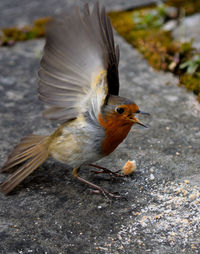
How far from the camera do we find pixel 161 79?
4.13 metres

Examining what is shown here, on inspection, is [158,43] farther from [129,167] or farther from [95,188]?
[95,188]

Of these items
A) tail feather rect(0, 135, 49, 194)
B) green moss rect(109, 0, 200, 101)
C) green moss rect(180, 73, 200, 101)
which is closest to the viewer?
tail feather rect(0, 135, 49, 194)

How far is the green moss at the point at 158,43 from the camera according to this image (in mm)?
4055

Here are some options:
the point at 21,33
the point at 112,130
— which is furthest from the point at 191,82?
the point at 21,33

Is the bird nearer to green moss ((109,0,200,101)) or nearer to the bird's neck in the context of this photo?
the bird's neck

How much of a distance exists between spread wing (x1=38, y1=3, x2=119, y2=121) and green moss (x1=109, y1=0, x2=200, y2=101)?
1.48 meters

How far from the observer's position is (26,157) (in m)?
2.99

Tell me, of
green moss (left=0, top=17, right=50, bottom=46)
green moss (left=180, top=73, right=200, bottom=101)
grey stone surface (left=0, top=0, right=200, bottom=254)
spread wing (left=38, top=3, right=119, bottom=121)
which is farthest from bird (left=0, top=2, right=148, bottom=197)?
green moss (left=0, top=17, right=50, bottom=46)

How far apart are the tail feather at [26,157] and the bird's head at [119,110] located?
0.61 m

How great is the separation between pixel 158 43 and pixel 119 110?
2.05 m

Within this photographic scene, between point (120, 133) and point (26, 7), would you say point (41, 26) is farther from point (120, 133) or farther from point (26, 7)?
point (120, 133)

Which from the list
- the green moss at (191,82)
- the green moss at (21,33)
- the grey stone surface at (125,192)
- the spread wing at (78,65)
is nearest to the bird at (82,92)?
the spread wing at (78,65)

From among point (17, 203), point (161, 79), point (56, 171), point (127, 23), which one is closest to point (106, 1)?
point (127, 23)

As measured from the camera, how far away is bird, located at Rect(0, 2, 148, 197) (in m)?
2.47
